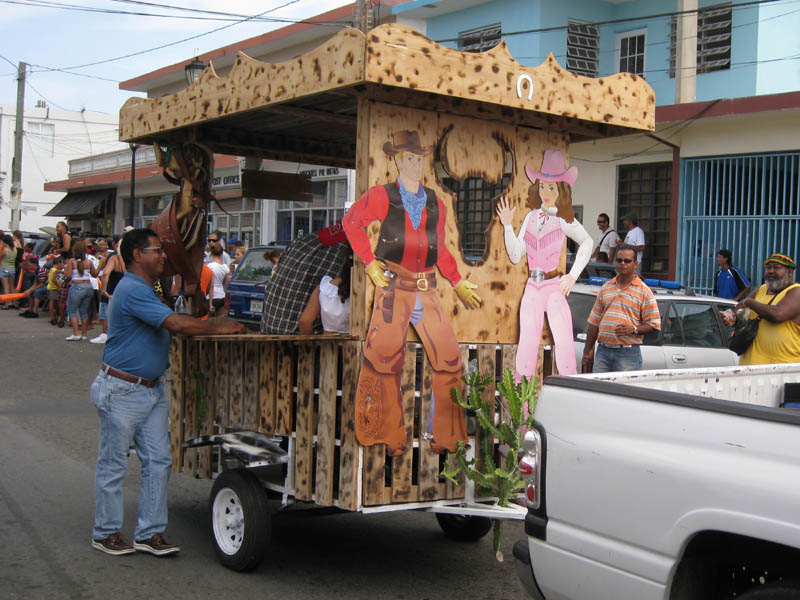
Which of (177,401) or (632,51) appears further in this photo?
(632,51)

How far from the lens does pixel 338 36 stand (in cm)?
461

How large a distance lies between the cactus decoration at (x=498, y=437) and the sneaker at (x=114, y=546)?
2.06 metres

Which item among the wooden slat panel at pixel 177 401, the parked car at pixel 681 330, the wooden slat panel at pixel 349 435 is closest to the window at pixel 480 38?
the parked car at pixel 681 330

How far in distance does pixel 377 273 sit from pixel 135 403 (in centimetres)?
173

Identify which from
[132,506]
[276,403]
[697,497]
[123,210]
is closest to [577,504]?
[697,497]

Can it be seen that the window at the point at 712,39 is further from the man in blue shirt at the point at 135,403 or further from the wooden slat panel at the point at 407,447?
the man in blue shirt at the point at 135,403

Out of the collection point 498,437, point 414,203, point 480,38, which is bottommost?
point 498,437

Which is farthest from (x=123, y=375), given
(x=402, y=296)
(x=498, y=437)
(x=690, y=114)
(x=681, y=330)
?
(x=690, y=114)

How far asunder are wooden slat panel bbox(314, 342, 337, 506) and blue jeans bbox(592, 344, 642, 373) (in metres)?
3.09

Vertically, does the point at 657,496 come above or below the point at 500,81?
below

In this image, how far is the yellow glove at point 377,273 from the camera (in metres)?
4.91

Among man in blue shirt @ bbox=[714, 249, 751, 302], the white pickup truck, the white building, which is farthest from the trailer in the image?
the white building

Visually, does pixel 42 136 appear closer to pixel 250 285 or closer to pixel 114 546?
pixel 250 285

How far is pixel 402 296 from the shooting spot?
5.02 metres
